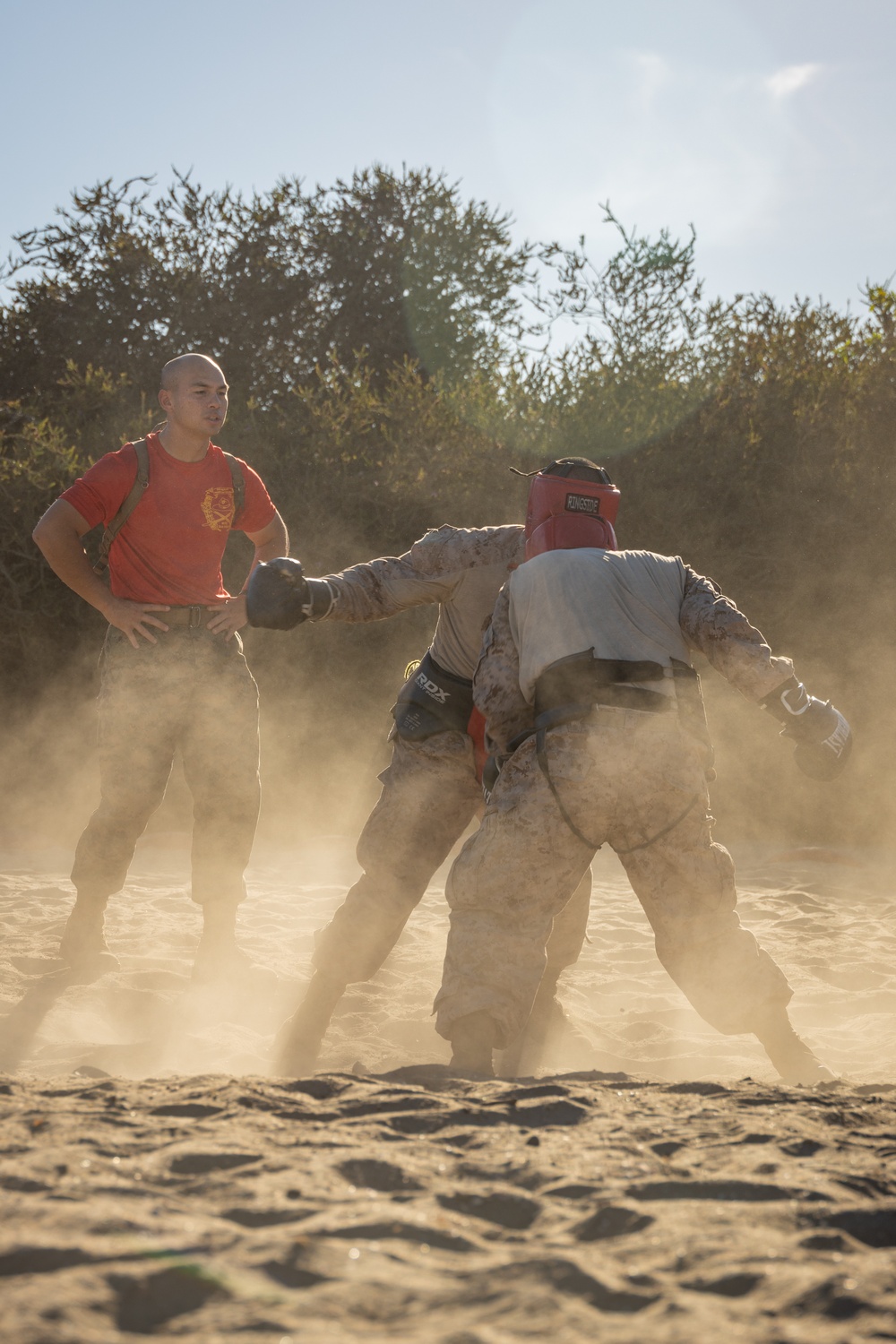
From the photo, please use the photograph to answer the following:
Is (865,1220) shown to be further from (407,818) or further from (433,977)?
(433,977)

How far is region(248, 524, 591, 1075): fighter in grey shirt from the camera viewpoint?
356cm

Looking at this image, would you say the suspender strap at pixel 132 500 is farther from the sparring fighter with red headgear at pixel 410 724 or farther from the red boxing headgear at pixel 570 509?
the red boxing headgear at pixel 570 509

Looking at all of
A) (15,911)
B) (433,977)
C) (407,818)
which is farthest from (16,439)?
(407,818)

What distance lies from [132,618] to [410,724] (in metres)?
1.32

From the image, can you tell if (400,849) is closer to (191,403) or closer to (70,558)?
(70,558)

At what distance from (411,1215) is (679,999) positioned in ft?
9.59

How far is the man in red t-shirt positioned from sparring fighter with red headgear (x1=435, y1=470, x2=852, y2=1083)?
149cm

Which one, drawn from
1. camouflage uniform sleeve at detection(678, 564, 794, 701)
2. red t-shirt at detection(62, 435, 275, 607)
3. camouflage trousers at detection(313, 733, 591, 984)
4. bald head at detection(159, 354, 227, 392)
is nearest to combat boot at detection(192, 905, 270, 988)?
camouflage trousers at detection(313, 733, 591, 984)

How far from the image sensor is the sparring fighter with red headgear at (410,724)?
356cm

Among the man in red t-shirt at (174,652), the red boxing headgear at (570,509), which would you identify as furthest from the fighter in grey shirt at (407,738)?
the man in red t-shirt at (174,652)

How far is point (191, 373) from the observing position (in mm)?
4359

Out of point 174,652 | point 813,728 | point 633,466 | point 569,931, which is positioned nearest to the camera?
point 813,728

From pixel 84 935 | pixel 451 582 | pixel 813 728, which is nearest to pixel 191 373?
pixel 451 582

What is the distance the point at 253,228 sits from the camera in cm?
1703
